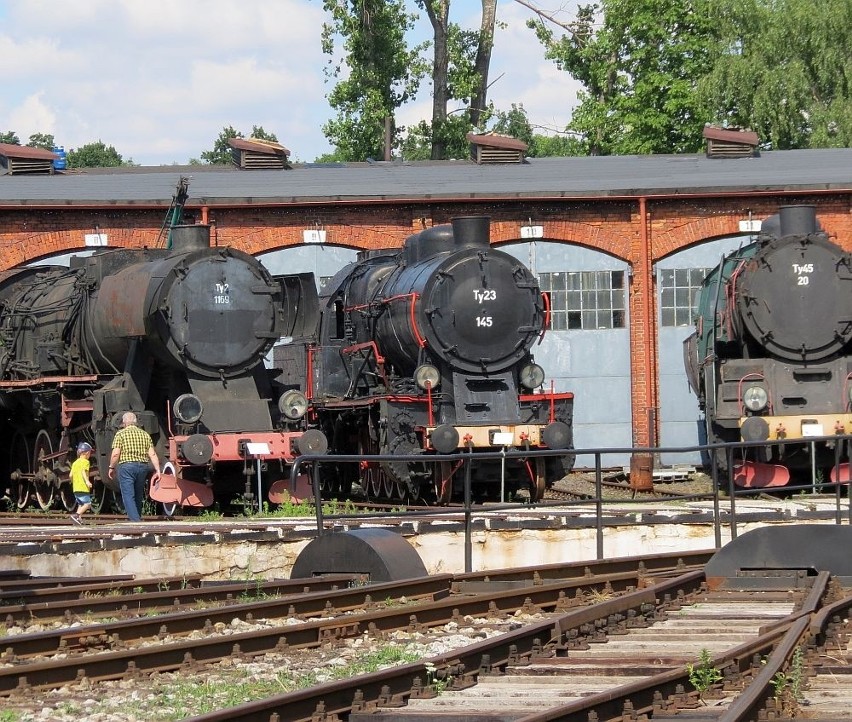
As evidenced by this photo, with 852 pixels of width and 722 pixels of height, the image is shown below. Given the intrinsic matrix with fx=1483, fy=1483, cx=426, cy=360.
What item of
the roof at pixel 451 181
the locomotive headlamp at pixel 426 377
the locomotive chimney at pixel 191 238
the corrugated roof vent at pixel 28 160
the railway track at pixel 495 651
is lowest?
the railway track at pixel 495 651

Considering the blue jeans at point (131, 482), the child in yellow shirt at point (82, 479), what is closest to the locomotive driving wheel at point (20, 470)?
the child in yellow shirt at point (82, 479)

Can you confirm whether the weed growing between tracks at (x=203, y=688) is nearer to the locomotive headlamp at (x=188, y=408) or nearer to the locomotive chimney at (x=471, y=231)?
the locomotive headlamp at (x=188, y=408)

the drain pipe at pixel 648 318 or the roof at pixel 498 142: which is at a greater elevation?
the roof at pixel 498 142

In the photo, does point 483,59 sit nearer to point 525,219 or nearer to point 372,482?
point 525,219

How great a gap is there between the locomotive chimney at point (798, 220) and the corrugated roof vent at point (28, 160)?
1712 cm

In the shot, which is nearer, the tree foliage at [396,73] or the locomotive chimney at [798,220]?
the locomotive chimney at [798,220]

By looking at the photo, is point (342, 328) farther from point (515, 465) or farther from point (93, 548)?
point (93, 548)

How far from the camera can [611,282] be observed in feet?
88.7

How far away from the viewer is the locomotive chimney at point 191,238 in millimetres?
18906

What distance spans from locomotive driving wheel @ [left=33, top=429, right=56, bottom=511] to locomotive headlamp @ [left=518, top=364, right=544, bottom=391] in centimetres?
647

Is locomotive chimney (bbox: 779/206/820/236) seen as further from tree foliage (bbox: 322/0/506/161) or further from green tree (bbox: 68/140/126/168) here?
green tree (bbox: 68/140/126/168)

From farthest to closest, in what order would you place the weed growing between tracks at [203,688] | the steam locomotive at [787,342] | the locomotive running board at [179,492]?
the steam locomotive at [787,342] → the locomotive running board at [179,492] → the weed growing between tracks at [203,688]

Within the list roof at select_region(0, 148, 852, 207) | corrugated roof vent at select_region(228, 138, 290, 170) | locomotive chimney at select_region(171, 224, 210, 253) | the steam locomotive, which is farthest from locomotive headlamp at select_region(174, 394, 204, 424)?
corrugated roof vent at select_region(228, 138, 290, 170)

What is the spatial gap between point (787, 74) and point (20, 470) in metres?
27.4
